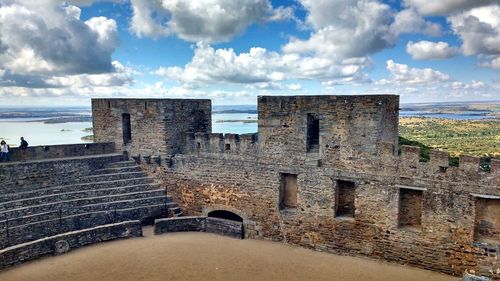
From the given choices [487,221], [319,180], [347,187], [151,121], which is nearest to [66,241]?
[151,121]

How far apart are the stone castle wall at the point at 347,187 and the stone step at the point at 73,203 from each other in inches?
49.5

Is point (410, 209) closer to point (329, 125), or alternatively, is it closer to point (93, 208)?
point (329, 125)

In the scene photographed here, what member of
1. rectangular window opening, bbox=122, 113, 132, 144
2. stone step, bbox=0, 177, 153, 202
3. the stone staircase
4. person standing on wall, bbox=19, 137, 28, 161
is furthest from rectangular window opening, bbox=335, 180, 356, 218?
person standing on wall, bbox=19, 137, 28, 161

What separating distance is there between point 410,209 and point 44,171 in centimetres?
1165

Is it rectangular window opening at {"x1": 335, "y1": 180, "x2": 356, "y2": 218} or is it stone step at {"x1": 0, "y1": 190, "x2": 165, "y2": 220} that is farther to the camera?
rectangular window opening at {"x1": 335, "y1": 180, "x2": 356, "y2": 218}

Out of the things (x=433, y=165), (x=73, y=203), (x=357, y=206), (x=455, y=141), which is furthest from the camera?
(x=455, y=141)

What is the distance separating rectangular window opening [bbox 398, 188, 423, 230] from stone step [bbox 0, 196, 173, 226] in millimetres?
7933

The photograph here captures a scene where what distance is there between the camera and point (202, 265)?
11.1 metres

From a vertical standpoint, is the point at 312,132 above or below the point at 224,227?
above

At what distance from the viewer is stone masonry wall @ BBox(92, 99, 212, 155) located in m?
14.7

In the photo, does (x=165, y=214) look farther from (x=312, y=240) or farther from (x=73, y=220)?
(x=312, y=240)

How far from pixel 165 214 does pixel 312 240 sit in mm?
5471

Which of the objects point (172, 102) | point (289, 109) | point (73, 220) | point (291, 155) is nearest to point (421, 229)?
point (291, 155)

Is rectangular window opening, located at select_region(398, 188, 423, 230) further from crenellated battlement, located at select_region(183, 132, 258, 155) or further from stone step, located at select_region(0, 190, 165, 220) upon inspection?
stone step, located at select_region(0, 190, 165, 220)
